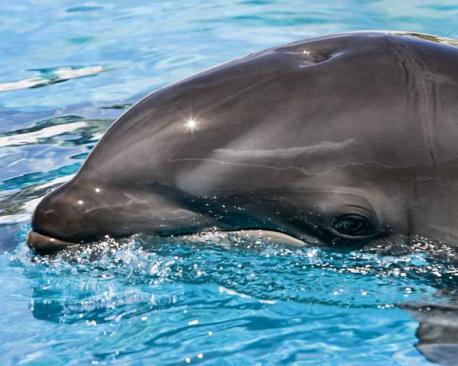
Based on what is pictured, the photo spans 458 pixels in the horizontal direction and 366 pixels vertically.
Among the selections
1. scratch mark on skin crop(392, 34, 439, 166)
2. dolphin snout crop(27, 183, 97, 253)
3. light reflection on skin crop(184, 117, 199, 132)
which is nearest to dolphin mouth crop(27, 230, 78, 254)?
dolphin snout crop(27, 183, 97, 253)

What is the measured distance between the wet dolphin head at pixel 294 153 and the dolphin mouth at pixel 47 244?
0.21 ft

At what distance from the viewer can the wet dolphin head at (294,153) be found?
5.45 meters

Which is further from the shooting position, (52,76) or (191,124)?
(52,76)

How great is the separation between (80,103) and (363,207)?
667 centimetres

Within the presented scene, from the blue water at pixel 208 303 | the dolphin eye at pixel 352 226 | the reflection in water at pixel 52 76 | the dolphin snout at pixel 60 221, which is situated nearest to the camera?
the dolphin eye at pixel 352 226

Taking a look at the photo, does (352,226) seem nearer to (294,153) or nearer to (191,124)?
(294,153)

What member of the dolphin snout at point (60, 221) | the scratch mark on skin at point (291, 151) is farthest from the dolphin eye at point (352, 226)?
the dolphin snout at point (60, 221)

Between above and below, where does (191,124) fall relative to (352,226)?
above

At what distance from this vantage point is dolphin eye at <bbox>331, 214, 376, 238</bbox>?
5.64 meters

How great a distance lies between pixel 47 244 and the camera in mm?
5895

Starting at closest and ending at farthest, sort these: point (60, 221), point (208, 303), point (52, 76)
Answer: point (60, 221), point (208, 303), point (52, 76)

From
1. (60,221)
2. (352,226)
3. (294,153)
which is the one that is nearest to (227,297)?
(352,226)

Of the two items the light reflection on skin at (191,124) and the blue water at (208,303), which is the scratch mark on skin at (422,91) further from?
the light reflection on skin at (191,124)

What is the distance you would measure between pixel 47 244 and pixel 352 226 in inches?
67.8
